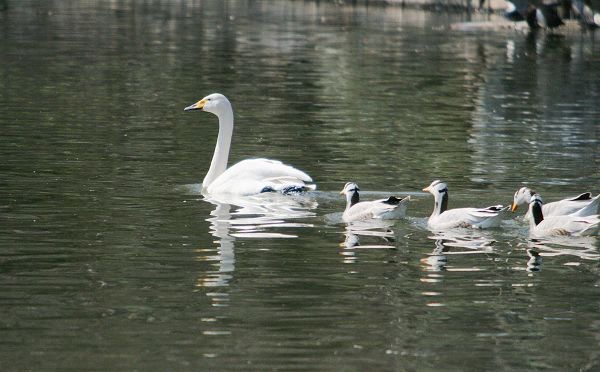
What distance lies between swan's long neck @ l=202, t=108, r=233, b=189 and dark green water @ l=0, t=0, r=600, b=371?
269 mm

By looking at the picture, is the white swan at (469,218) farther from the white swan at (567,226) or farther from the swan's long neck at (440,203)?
the white swan at (567,226)

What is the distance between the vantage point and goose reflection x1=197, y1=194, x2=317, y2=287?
1320cm

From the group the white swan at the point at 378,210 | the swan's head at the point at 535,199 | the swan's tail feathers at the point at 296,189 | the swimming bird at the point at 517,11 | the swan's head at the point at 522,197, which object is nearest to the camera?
the swan's head at the point at 535,199

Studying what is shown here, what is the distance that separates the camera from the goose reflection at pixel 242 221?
1320cm

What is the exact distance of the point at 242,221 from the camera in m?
16.1

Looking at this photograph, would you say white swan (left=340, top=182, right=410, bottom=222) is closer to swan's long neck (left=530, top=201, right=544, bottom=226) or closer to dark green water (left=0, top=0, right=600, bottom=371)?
dark green water (left=0, top=0, right=600, bottom=371)

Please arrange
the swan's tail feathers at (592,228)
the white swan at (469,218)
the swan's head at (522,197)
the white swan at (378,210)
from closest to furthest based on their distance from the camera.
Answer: the swan's tail feathers at (592,228), the white swan at (469,218), the white swan at (378,210), the swan's head at (522,197)

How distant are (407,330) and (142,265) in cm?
316

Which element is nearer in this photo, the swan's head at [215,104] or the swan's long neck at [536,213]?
the swan's long neck at [536,213]

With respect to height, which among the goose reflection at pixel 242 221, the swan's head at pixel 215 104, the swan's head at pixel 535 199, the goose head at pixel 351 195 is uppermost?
the swan's head at pixel 215 104

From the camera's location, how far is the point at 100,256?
13.7 m

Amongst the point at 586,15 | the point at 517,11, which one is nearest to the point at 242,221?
the point at 586,15

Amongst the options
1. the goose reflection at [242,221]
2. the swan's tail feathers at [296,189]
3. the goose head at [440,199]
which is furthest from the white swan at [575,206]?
the swan's tail feathers at [296,189]

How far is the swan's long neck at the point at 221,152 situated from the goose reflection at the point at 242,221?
3.37 feet
